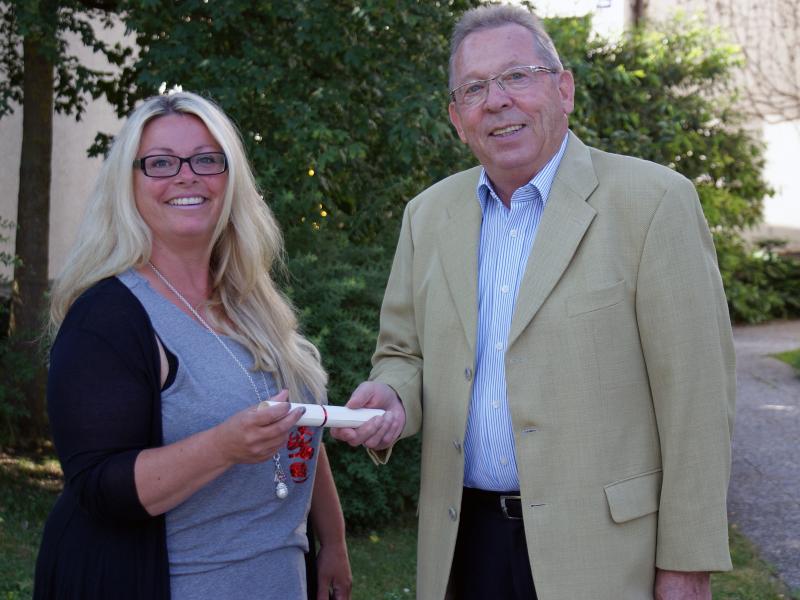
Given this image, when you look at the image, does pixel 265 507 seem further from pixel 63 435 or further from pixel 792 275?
pixel 792 275

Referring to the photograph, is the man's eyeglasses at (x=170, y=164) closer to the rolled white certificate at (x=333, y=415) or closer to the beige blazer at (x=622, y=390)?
the rolled white certificate at (x=333, y=415)

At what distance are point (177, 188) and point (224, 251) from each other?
0.29m

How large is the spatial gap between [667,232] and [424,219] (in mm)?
765

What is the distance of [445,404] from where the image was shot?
271 cm

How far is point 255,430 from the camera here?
2.13m

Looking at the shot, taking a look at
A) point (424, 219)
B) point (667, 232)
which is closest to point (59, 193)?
point (424, 219)

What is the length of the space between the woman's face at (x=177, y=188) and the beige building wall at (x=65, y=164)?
8.72 meters

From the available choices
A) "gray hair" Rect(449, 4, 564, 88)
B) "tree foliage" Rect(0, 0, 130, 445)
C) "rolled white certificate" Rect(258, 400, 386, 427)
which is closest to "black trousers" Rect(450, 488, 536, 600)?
"rolled white certificate" Rect(258, 400, 386, 427)

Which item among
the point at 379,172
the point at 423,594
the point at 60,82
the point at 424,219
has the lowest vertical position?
the point at 423,594

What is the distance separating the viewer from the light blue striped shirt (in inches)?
103

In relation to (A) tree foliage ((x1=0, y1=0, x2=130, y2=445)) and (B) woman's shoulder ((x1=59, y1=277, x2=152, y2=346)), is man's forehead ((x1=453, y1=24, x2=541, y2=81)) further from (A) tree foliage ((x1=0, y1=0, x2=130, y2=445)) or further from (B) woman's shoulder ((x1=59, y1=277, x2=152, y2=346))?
(A) tree foliage ((x1=0, y1=0, x2=130, y2=445))

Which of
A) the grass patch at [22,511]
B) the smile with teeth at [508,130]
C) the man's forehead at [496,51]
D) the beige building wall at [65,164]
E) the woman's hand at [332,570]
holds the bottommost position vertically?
the grass patch at [22,511]

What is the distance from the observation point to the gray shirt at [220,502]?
7.82 feet

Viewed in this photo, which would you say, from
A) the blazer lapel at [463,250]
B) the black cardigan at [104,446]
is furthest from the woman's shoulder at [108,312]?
the blazer lapel at [463,250]
